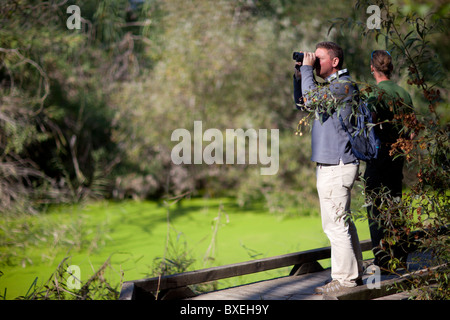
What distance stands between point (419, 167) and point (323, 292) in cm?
82

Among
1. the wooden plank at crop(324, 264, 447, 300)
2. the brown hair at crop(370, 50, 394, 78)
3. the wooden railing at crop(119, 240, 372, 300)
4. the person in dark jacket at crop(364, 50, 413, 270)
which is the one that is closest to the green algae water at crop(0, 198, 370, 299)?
the wooden railing at crop(119, 240, 372, 300)

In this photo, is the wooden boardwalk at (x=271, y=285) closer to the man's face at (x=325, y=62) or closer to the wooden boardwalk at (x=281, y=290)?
the wooden boardwalk at (x=281, y=290)

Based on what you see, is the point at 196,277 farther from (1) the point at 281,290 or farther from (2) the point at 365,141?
(2) the point at 365,141

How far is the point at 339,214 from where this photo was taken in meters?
2.64

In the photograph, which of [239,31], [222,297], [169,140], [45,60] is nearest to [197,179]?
[169,140]

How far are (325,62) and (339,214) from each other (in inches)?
31.3

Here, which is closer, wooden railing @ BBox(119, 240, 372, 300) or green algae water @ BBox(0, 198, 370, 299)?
wooden railing @ BBox(119, 240, 372, 300)

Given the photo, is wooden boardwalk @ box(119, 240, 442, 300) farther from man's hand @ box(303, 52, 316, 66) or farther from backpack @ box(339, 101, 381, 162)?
man's hand @ box(303, 52, 316, 66)

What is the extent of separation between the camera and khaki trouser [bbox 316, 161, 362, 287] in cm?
266

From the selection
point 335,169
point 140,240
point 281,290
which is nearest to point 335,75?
point 335,169

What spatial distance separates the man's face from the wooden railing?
1167 mm

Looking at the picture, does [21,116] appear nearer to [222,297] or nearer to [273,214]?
[273,214]

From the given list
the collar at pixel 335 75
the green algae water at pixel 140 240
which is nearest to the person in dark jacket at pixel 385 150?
the collar at pixel 335 75
